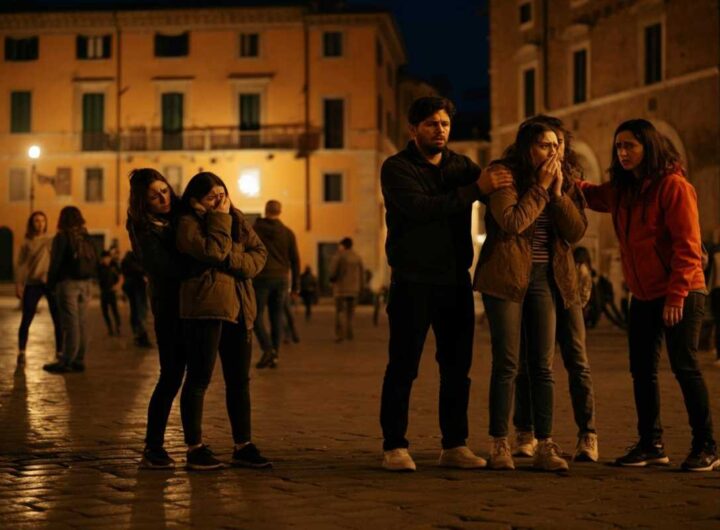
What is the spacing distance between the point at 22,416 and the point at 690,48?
27103 mm

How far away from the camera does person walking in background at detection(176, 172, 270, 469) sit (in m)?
7.19

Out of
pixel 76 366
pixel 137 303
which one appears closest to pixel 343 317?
pixel 137 303

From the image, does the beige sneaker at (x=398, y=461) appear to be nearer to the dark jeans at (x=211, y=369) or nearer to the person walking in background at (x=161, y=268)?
the dark jeans at (x=211, y=369)

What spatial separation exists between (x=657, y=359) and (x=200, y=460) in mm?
2578

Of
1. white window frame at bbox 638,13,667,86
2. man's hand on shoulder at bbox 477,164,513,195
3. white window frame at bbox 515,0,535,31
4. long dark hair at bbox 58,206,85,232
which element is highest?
white window frame at bbox 515,0,535,31

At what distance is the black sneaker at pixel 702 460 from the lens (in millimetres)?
6941

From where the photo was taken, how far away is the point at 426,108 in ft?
23.4

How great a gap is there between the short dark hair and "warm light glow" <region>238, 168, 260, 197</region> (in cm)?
4933

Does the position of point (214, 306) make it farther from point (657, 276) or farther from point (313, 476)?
point (657, 276)

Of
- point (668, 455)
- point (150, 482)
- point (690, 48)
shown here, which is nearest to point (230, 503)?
point (150, 482)

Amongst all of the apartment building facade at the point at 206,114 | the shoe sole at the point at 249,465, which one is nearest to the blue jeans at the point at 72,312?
the shoe sole at the point at 249,465

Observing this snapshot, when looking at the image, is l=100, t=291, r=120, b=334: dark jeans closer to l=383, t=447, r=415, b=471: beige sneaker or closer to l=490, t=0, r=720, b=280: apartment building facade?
l=490, t=0, r=720, b=280: apartment building facade

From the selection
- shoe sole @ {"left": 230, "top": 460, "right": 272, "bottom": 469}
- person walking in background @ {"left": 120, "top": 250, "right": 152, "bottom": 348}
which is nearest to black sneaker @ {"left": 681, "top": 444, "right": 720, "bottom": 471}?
shoe sole @ {"left": 230, "top": 460, "right": 272, "bottom": 469}

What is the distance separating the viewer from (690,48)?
33.8m
